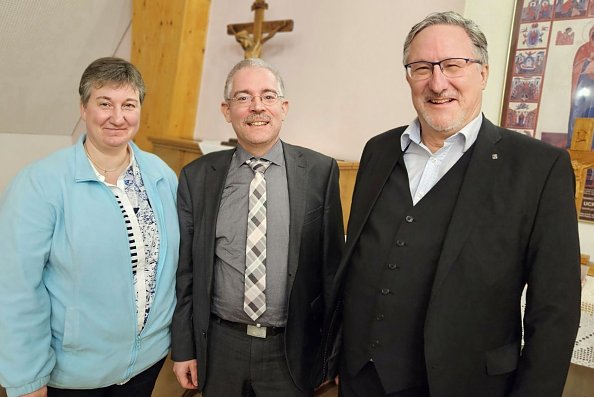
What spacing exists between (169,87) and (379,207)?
3.05m

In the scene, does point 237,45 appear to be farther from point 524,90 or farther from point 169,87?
point 524,90

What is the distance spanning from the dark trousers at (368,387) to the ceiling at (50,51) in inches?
133

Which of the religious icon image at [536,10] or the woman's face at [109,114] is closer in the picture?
the woman's face at [109,114]

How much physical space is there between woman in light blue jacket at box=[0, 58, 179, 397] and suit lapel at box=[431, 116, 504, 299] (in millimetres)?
880

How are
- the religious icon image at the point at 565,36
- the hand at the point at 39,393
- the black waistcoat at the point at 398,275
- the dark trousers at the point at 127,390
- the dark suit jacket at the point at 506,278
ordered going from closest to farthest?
the dark suit jacket at the point at 506,278 < the black waistcoat at the point at 398,275 < the hand at the point at 39,393 < the dark trousers at the point at 127,390 < the religious icon image at the point at 565,36

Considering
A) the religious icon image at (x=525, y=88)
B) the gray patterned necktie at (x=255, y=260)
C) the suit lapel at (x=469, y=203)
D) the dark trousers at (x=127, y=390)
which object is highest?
the religious icon image at (x=525, y=88)

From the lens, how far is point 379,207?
49.6 inches

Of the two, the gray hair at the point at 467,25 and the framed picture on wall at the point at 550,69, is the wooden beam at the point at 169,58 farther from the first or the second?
the gray hair at the point at 467,25

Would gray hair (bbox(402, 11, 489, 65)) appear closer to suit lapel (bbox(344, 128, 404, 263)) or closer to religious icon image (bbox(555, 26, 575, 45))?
suit lapel (bbox(344, 128, 404, 263))

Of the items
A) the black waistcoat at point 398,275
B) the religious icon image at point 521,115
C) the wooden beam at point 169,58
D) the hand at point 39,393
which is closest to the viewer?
the black waistcoat at point 398,275

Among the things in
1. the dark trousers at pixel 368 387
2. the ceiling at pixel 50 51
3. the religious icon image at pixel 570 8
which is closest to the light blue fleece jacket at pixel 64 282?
the dark trousers at pixel 368 387

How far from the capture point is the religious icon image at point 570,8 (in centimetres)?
197

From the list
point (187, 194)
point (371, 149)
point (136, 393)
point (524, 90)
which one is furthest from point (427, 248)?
point (524, 90)

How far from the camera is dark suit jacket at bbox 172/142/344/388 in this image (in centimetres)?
151
